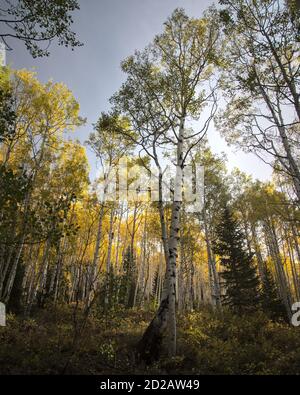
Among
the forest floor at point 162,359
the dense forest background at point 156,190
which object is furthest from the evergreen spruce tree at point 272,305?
the forest floor at point 162,359

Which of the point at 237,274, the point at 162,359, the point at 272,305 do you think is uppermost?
the point at 237,274

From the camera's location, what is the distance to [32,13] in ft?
15.4

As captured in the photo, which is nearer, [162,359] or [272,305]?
[162,359]

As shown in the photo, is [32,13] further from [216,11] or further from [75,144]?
[75,144]

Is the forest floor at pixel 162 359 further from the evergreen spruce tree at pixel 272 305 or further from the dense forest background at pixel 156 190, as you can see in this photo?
the evergreen spruce tree at pixel 272 305

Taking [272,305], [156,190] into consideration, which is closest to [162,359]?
[156,190]

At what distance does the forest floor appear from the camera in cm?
587

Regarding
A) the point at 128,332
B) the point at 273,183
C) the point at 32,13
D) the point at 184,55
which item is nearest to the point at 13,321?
the point at 128,332

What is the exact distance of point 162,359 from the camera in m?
6.61

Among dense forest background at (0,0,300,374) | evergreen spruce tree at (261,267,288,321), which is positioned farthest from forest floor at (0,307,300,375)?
evergreen spruce tree at (261,267,288,321)

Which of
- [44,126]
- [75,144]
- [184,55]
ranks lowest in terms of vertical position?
[184,55]

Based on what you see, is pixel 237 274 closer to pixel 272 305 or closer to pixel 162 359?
pixel 272 305

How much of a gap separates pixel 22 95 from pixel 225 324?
1416 cm

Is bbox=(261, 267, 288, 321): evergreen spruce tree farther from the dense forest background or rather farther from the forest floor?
the forest floor
